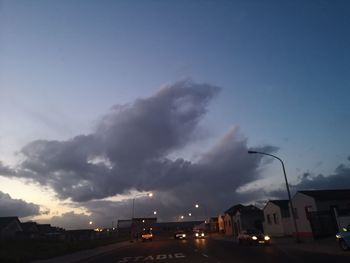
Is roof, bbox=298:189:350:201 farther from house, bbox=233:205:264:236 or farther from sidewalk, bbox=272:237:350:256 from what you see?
house, bbox=233:205:264:236

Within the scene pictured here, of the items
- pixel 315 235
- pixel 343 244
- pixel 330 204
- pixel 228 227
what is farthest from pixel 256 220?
pixel 343 244

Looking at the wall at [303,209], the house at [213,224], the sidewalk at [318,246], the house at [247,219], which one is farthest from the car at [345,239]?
the house at [213,224]

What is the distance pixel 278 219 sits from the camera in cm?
5666

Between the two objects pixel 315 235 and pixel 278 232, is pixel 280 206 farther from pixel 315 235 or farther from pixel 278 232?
pixel 315 235

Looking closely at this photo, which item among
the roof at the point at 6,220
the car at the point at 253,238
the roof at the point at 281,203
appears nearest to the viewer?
the car at the point at 253,238

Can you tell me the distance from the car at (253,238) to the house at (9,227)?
56873 millimetres

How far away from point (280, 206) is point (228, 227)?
32359 mm

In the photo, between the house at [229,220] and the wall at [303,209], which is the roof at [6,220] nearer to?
the house at [229,220]

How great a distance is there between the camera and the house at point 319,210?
40594 millimetres

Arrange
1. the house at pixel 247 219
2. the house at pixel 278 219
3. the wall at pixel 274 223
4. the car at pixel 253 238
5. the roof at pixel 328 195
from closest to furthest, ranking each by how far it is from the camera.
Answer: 1. the car at pixel 253 238
2. the roof at pixel 328 195
3. the house at pixel 278 219
4. the wall at pixel 274 223
5. the house at pixel 247 219

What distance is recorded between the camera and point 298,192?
49.9m

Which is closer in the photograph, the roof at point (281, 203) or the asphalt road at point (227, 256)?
the asphalt road at point (227, 256)

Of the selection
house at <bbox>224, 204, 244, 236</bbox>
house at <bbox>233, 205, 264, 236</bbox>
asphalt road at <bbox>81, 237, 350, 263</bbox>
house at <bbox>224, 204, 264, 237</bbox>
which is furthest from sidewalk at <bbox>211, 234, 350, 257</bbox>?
house at <bbox>224, 204, 244, 236</bbox>

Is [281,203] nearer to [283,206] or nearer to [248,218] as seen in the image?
[283,206]
